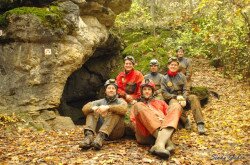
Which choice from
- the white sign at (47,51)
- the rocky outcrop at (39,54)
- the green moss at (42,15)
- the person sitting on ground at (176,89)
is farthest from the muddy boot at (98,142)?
the green moss at (42,15)

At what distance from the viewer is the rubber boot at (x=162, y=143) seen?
20.1 ft

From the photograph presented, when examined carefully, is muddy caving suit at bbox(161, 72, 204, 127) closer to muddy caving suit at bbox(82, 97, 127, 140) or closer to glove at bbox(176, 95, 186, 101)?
glove at bbox(176, 95, 186, 101)

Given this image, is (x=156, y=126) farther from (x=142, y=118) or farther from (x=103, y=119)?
(x=103, y=119)

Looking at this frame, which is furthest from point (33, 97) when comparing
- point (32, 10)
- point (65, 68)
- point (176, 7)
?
point (176, 7)

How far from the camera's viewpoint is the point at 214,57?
19.4 meters

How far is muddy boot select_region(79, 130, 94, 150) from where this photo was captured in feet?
21.9

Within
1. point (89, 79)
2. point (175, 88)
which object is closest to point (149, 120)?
point (175, 88)

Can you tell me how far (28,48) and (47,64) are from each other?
0.82 metres

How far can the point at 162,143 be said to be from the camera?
628 centimetres

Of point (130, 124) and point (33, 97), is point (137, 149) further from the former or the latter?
point (33, 97)

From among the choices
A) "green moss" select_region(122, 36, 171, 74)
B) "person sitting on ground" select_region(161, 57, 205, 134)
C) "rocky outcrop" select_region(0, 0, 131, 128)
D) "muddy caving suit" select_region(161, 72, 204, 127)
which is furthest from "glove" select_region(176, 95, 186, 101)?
"green moss" select_region(122, 36, 171, 74)

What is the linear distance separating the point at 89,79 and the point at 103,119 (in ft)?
28.4

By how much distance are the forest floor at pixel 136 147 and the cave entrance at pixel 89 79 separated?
6.03 m

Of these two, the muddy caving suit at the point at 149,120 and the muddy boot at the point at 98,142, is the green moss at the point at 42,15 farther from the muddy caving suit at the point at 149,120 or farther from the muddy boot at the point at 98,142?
the muddy boot at the point at 98,142
